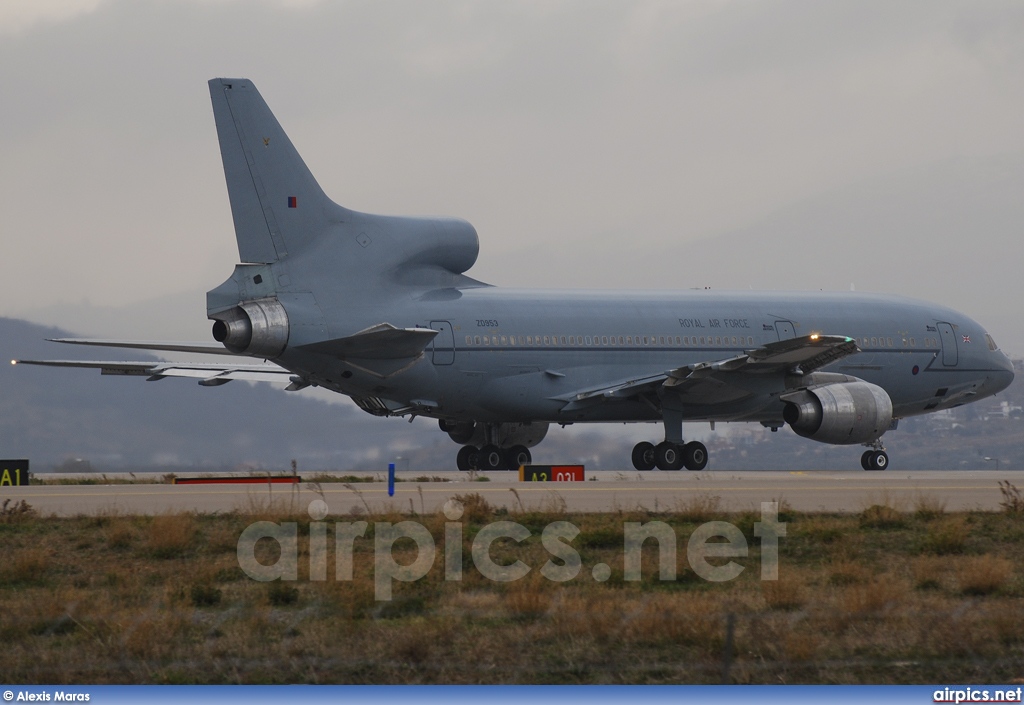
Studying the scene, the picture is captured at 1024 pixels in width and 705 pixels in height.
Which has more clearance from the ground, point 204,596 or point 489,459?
point 489,459

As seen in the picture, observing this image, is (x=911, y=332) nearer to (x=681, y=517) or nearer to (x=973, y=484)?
(x=973, y=484)

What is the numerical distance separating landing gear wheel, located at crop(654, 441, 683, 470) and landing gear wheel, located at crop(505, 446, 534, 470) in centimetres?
397

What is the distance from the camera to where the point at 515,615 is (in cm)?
1427

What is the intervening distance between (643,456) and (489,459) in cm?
431

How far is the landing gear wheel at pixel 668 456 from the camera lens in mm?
37062

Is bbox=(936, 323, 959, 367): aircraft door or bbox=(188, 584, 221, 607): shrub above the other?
bbox=(936, 323, 959, 367): aircraft door

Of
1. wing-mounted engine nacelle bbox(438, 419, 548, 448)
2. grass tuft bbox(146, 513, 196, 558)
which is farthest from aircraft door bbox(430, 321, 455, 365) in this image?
grass tuft bbox(146, 513, 196, 558)

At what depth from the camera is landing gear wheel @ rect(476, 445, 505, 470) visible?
39.2m

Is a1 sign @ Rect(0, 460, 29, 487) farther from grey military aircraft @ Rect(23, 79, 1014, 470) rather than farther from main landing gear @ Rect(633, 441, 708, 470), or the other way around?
main landing gear @ Rect(633, 441, 708, 470)

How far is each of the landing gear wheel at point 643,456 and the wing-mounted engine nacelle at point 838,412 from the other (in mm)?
3652

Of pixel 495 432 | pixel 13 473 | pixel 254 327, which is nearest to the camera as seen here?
pixel 254 327

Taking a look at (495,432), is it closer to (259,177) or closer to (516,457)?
(516,457)

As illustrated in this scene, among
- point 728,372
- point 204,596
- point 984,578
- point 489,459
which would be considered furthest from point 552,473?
point 204,596

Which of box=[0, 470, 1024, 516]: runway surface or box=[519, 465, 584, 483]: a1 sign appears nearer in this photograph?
box=[0, 470, 1024, 516]: runway surface
